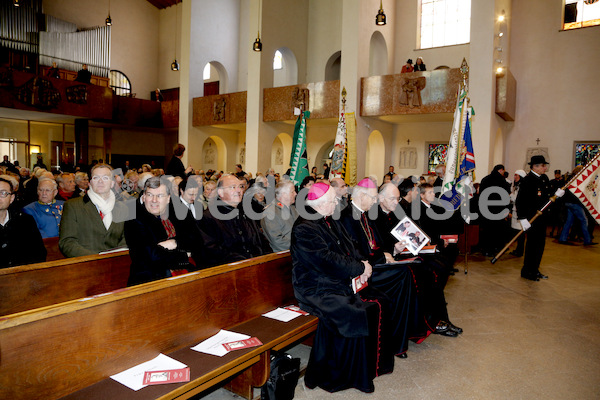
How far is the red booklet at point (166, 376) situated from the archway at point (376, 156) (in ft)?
42.5

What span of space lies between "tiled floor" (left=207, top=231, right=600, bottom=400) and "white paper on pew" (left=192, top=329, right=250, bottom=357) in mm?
509

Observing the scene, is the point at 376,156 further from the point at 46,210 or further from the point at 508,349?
the point at 46,210

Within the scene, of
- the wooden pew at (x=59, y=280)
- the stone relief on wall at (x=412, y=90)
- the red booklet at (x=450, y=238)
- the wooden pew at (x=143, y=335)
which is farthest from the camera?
the stone relief on wall at (x=412, y=90)

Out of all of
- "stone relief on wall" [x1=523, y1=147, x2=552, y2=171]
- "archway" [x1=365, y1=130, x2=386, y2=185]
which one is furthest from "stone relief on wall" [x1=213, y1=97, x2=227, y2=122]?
"stone relief on wall" [x1=523, y1=147, x2=552, y2=171]

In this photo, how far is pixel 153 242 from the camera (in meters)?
3.06

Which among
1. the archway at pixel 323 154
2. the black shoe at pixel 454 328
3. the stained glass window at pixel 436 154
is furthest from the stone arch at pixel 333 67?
the black shoe at pixel 454 328

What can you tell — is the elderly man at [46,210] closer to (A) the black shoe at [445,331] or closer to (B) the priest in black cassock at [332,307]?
(B) the priest in black cassock at [332,307]

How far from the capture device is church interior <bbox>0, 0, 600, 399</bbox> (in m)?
3.96

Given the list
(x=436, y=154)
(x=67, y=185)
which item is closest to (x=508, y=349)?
(x=67, y=185)

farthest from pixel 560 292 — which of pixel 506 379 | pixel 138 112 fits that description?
pixel 138 112

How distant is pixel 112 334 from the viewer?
229cm

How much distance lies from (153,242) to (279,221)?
1.88 m

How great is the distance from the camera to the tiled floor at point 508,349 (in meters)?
3.13

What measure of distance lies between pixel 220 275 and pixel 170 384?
2.82 feet
